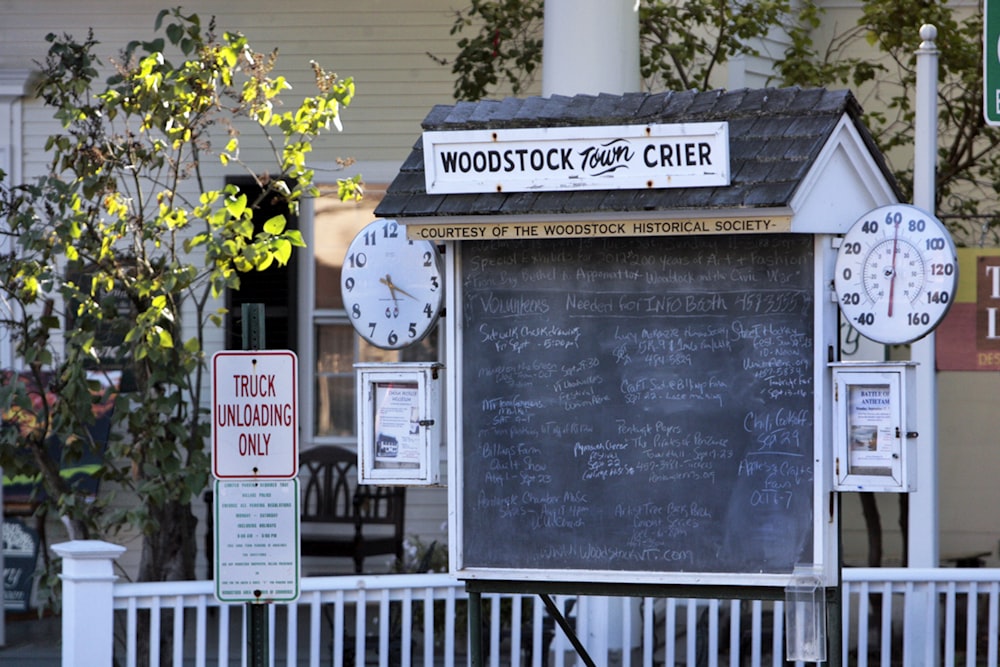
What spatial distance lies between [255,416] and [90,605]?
1.77 m

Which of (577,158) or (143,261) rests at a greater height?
(577,158)

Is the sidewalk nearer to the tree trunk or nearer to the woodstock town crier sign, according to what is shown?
the tree trunk

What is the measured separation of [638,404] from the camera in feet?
16.5

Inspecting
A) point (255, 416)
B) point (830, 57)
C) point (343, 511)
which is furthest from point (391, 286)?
point (830, 57)

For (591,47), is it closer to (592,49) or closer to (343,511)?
(592,49)

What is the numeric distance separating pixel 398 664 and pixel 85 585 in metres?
2.18

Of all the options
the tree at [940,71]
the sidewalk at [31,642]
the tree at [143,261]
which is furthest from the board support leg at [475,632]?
the sidewalk at [31,642]

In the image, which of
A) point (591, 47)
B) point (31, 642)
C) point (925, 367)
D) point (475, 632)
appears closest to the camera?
point (475, 632)

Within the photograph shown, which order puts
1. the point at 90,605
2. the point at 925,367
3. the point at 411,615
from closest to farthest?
the point at 90,605 → the point at 411,615 → the point at 925,367

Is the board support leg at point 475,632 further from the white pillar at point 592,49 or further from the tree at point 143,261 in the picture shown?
the white pillar at point 592,49

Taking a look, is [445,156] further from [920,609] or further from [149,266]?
[920,609]

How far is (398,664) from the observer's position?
791 cm

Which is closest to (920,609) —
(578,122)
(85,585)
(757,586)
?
(757,586)

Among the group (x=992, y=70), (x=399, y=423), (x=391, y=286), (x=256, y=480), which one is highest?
(x=992, y=70)
